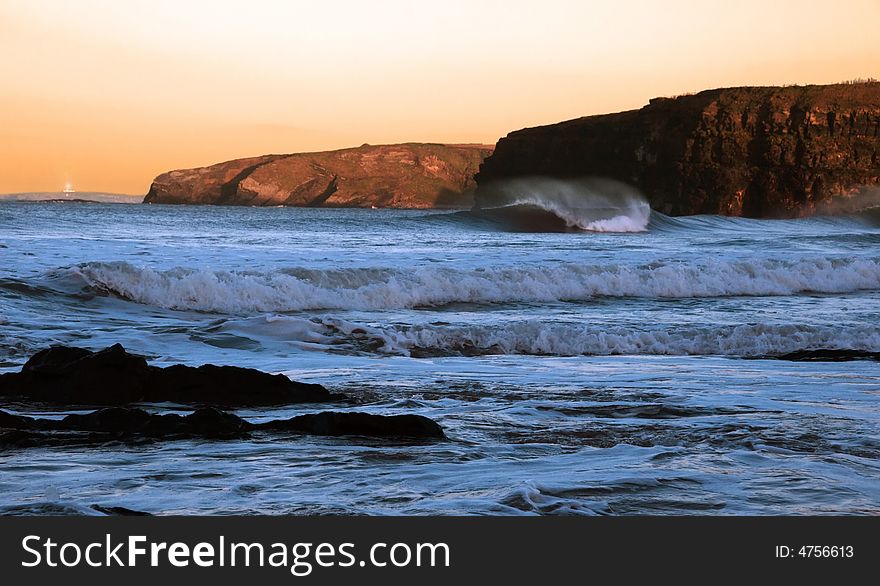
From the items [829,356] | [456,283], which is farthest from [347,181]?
[829,356]

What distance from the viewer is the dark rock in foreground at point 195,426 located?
16.9 feet

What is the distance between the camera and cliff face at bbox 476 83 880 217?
89500 millimetres

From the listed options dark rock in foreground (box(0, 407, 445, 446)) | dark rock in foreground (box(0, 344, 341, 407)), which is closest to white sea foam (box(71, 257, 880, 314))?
dark rock in foreground (box(0, 344, 341, 407))

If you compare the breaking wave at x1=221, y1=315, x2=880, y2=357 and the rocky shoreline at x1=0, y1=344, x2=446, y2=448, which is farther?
the breaking wave at x1=221, y1=315, x2=880, y2=357

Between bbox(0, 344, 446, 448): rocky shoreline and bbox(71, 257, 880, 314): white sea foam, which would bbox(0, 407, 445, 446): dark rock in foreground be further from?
bbox(71, 257, 880, 314): white sea foam

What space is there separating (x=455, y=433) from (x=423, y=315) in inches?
329

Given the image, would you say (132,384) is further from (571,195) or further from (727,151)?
(727,151)

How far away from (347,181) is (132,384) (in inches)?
6804

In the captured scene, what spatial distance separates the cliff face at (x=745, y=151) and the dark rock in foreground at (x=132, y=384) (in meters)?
88.6

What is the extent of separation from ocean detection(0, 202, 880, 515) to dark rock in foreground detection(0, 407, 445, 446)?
17 centimetres

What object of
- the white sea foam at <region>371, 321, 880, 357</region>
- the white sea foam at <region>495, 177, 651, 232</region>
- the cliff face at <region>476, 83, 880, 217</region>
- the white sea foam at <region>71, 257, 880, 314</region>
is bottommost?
the white sea foam at <region>371, 321, 880, 357</region>
